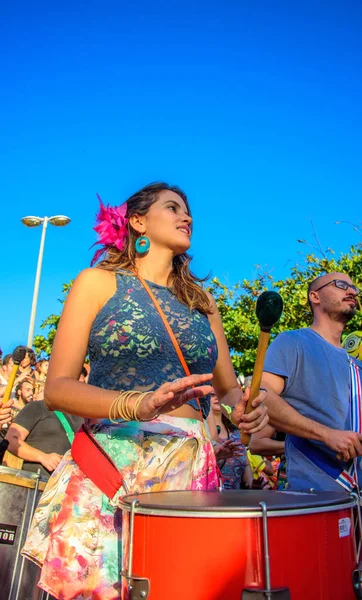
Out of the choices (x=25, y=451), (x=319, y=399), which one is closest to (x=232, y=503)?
(x=319, y=399)

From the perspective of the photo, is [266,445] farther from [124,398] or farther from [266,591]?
[266,591]

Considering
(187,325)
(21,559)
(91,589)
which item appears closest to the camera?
(91,589)

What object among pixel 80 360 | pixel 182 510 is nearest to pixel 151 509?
pixel 182 510

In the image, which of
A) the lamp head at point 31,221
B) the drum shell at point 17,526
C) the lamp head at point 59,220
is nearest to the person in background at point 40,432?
the drum shell at point 17,526

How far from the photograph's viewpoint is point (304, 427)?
2.89 m

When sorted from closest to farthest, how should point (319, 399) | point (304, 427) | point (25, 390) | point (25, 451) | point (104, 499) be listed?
point (104, 499) → point (304, 427) → point (319, 399) → point (25, 451) → point (25, 390)

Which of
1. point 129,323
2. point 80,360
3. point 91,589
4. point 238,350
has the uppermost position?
point 238,350

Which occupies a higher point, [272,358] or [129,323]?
[272,358]

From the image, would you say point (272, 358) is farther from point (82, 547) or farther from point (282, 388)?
point (82, 547)

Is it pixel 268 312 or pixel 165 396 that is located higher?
pixel 268 312

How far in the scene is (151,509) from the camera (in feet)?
4.70

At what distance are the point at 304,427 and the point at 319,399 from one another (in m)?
0.30

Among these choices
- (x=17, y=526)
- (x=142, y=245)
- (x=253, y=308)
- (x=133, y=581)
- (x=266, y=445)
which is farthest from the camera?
(x=253, y=308)

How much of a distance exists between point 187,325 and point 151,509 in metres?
0.84
